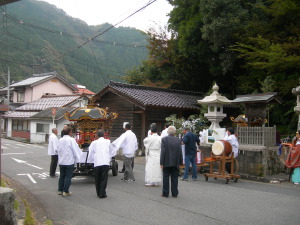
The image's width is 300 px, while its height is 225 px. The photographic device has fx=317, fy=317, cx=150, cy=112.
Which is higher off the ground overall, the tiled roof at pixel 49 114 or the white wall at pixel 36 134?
the tiled roof at pixel 49 114

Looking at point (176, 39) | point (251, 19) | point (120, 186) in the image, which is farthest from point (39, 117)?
point (120, 186)

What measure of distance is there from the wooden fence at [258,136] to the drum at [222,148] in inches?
67.9

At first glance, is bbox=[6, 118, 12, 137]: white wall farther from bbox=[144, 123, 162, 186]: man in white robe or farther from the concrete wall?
bbox=[144, 123, 162, 186]: man in white robe

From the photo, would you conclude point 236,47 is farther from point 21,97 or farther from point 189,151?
point 21,97

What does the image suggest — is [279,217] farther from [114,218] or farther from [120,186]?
[120,186]

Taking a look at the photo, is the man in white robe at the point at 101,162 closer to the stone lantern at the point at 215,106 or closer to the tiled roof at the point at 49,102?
the stone lantern at the point at 215,106

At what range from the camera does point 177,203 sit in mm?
7762

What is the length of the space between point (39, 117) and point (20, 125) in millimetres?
6973

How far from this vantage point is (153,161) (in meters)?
9.88

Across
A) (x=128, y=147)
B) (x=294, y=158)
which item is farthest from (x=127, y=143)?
(x=294, y=158)

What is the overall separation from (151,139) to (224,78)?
15.0 meters

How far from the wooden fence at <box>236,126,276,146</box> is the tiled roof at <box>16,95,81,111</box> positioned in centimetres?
2875

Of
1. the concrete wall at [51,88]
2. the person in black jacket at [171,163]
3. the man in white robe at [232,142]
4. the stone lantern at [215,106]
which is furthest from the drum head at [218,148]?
the concrete wall at [51,88]

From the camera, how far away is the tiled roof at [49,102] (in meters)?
39.1
